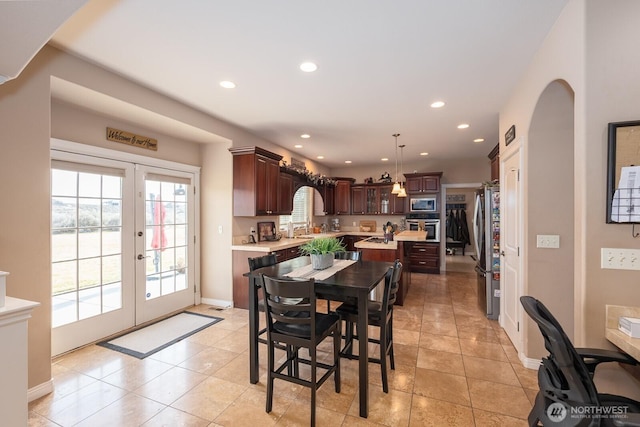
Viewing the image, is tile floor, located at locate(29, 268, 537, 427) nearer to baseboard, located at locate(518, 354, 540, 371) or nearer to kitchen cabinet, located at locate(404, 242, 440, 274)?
baseboard, located at locate(518, 354, 540, 371)

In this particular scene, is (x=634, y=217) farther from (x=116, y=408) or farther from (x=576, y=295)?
(x=116, y=408)

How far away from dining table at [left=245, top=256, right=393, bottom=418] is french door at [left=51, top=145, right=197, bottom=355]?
6.72 feet

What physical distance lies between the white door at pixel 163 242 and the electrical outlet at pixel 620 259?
4442mm

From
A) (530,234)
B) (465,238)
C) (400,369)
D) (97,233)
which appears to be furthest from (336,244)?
(465,238)

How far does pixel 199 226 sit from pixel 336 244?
266cm

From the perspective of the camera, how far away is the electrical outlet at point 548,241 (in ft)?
8.20

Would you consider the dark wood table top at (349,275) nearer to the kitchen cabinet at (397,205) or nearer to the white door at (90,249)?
the white door at (90,249)

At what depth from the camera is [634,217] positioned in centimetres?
148

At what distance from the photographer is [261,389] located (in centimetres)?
234

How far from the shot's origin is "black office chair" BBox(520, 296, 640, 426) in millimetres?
1123

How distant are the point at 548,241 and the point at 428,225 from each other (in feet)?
14.9

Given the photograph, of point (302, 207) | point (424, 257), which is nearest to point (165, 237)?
point (302, 207)

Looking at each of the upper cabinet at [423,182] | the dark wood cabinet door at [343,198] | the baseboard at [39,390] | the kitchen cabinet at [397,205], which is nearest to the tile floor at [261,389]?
the baseboard at [39,390]

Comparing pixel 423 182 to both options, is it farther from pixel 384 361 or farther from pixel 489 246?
pixel 384 361
